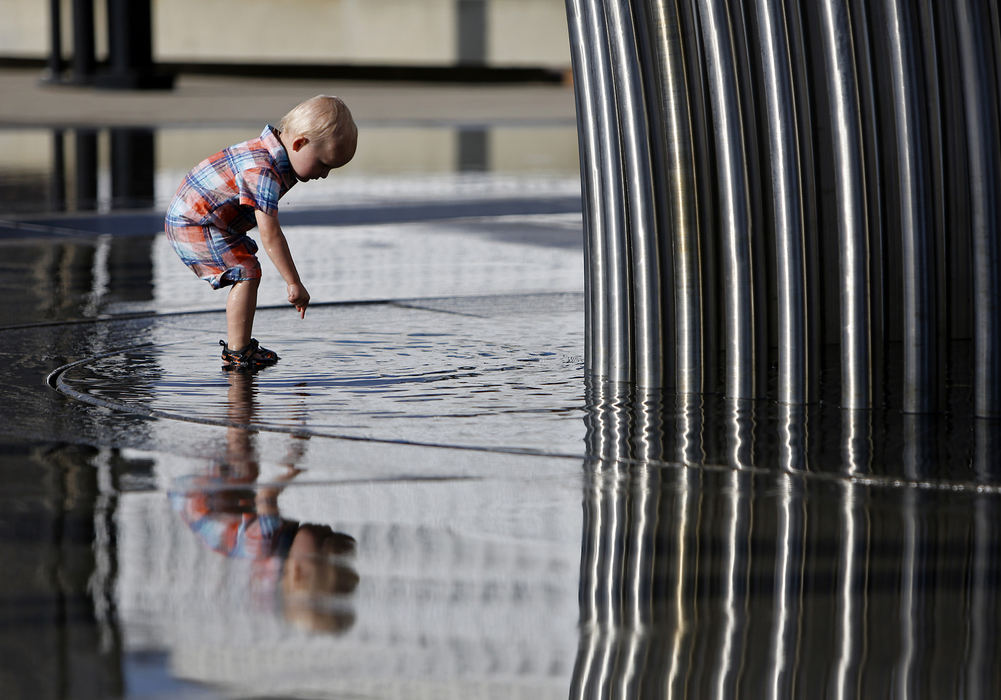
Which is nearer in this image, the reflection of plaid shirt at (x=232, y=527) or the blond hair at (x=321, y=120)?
the reflection of plaid shirt at (x=232, y=527)

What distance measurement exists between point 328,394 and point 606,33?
4.77 feet

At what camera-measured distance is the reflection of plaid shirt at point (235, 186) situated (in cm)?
581

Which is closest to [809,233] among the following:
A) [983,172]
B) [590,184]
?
[983,172]

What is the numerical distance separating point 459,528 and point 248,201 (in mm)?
2334

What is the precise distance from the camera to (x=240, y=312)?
19.3 ft

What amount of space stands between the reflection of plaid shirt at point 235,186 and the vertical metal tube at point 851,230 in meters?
1.87

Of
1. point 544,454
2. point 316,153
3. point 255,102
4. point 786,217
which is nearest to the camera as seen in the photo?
point 544,454

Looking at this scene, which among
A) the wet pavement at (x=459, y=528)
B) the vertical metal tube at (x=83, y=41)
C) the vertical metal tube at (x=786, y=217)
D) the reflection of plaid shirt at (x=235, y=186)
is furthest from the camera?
the vertical metal tube at (x=83, y=41)

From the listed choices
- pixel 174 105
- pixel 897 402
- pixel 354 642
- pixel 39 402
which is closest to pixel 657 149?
pixel 897 402

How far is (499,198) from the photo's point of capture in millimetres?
13414

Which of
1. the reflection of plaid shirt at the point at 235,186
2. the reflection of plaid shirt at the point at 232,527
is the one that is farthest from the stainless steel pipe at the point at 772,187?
the reflection of plaid shirt at the point at 232,527

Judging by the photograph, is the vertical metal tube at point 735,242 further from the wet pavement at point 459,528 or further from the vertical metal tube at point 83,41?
the vertical metal tube at point 83,41

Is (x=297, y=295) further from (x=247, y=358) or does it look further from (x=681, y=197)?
(x=681, y=197)

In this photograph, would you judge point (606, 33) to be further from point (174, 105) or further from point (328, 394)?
point (174, 105)
